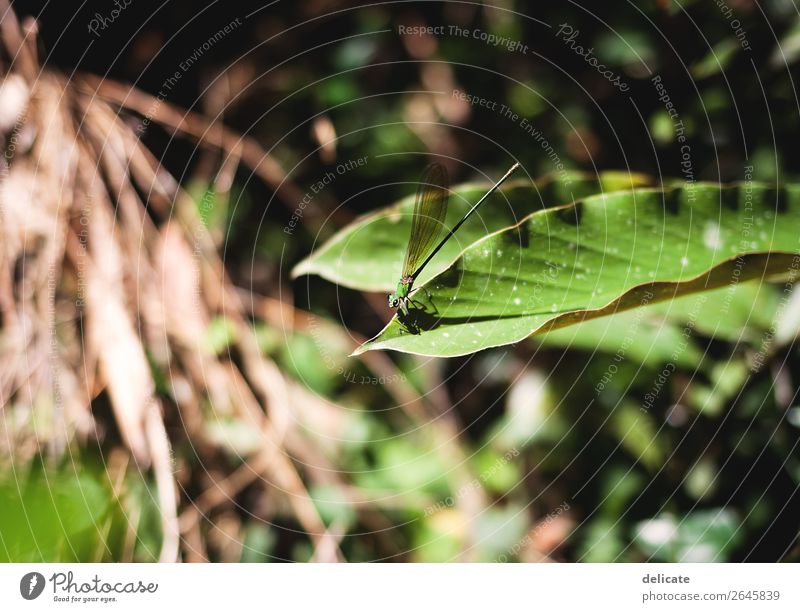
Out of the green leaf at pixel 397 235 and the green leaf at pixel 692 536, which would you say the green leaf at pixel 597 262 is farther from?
A: the green leaf at pixel 692 536

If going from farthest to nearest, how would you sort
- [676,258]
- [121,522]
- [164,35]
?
[164,35] → [121,522] → [676,258]

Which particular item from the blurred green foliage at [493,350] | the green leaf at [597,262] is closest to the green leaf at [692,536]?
the blurred green foliage at [493,350]

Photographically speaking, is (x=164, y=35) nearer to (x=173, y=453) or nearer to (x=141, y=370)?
(x=141, y=370)

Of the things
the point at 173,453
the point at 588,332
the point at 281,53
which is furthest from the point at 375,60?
the point at 173,453

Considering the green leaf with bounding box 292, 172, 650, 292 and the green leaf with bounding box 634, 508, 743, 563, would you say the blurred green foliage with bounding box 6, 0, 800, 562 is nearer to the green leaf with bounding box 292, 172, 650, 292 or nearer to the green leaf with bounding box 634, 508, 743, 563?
the green leaf with bounding box 634, 508, 743, 563

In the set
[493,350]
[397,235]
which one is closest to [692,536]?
[493,350]

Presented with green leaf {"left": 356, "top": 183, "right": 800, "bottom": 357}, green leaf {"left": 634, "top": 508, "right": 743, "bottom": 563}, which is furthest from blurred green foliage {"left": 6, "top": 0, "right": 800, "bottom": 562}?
green leaf {"left": 356, "top": 183, "right": 800, "bottom": 357}
